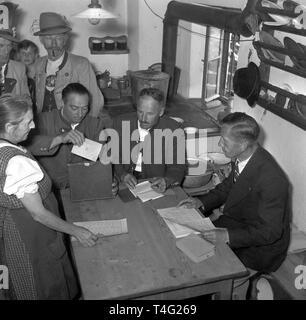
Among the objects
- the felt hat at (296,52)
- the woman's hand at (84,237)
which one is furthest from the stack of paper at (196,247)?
the felt hat at (296,52)

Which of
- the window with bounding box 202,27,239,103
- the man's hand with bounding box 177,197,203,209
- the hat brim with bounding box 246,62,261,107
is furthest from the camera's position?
the window with bounding box 202,27,239,103

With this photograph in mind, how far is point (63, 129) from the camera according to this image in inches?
130

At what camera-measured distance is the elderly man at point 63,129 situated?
10.2 ft

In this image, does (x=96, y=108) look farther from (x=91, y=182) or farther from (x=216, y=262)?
(x=216, y=262)

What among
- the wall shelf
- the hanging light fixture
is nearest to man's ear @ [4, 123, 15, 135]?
the wall shelf

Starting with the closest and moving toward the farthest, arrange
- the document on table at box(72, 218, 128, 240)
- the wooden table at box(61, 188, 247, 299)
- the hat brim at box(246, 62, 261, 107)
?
1. the wooden table at box(61, 188, 247, 299)
2. the document on table at box(72, 218, 128, 240)
3. the hat brim at box(246, 62, 261, 107)

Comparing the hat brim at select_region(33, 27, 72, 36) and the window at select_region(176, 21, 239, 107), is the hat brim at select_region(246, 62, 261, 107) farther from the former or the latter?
the hat brim at select_region(33, 27, 72, 36)

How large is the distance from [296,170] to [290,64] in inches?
34.2

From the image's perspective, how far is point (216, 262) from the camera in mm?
2223

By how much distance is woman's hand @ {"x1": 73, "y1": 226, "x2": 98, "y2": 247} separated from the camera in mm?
2338

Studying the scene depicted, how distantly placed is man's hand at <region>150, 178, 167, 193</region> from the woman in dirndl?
30.4 inches

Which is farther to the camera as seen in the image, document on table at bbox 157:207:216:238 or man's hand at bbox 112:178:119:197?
man's hand at bbox 112:178:119:197

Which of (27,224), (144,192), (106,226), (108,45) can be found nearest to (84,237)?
(106,226)

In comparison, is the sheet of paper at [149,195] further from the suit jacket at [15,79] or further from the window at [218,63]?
the window at [218,63]
